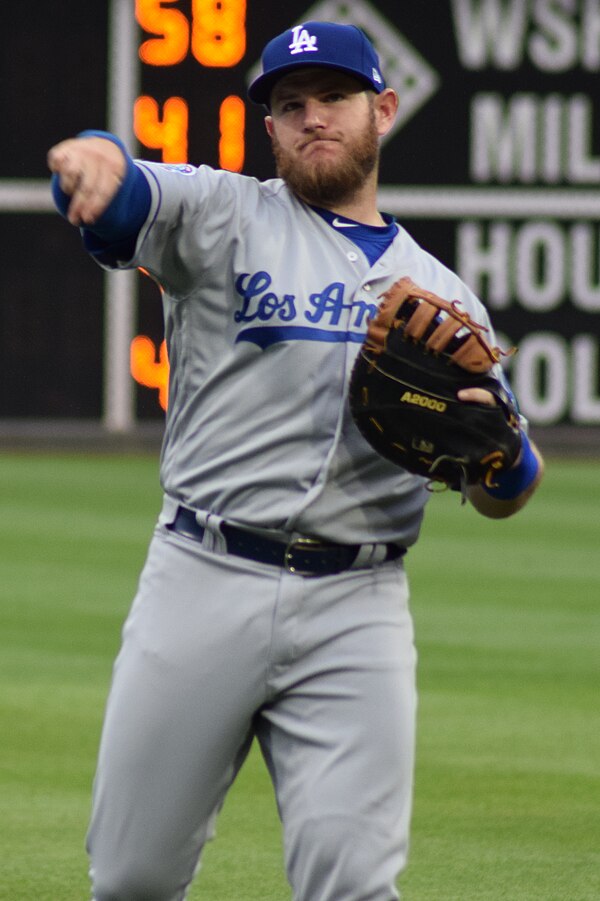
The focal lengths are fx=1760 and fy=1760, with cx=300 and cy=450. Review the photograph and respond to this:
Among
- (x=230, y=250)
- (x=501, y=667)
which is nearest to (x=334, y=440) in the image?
(x=230, y=250)

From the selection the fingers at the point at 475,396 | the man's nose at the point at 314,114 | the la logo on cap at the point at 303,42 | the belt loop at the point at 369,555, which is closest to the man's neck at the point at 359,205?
the man's nose at the point at 314,114

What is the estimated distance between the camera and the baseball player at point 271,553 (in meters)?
2.94

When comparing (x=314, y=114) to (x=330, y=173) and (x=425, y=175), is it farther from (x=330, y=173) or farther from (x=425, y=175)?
(x=425, y=175)

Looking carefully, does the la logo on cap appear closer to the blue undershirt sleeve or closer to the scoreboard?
the blue undershirt sleeve

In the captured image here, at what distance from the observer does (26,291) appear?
1386 cm

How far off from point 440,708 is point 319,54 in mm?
3463

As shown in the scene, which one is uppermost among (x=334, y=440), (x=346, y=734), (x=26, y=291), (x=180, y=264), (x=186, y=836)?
(x=180, y=264)

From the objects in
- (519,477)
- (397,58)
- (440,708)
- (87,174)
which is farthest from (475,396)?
(397,58)

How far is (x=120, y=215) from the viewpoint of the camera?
284 centimetres

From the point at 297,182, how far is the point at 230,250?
0.21 meters

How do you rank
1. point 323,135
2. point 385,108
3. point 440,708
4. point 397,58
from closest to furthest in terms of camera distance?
point 323,135
point 385,108
point 440,708
point 397,58

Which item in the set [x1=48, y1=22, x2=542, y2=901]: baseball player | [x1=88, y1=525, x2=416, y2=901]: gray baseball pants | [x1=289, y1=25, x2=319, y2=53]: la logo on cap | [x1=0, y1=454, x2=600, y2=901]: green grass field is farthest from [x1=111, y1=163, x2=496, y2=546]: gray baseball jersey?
[x1=0, y1=454, x2=600, y2=901]: green grass field

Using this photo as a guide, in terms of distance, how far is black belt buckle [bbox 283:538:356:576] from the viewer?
120 inches

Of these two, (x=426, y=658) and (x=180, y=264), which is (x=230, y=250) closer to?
(x=180, y=264)
